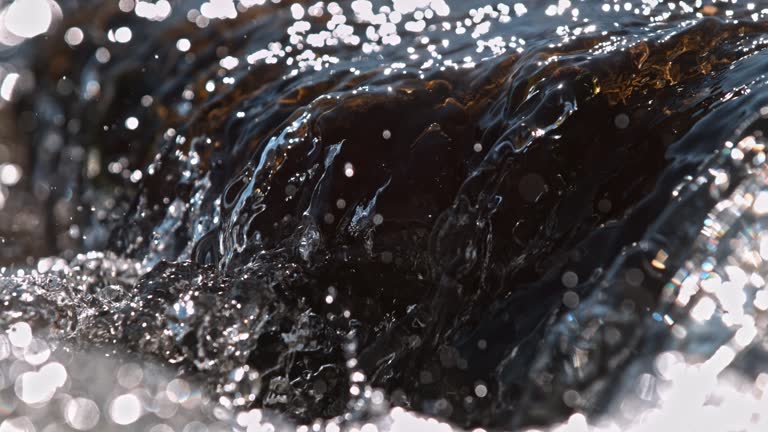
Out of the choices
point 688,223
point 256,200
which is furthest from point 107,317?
point 688,223

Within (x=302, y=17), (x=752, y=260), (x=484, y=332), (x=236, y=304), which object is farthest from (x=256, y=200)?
(x=752, y=260)

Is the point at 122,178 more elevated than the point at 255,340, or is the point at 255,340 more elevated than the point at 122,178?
the point at 255,340

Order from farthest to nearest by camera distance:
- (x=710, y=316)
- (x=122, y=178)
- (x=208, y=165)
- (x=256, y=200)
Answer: (x=122, y=178)
(x=208, y=165)
(x=256, y=200)
(x=710, y=316)

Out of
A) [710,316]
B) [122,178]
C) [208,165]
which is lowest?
[122,178]

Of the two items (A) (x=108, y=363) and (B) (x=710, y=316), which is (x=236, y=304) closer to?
(A) (x=108, y=363)

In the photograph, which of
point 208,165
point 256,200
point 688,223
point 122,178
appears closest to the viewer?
point 688,223

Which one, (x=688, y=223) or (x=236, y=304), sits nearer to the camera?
(x=688, y=223)
